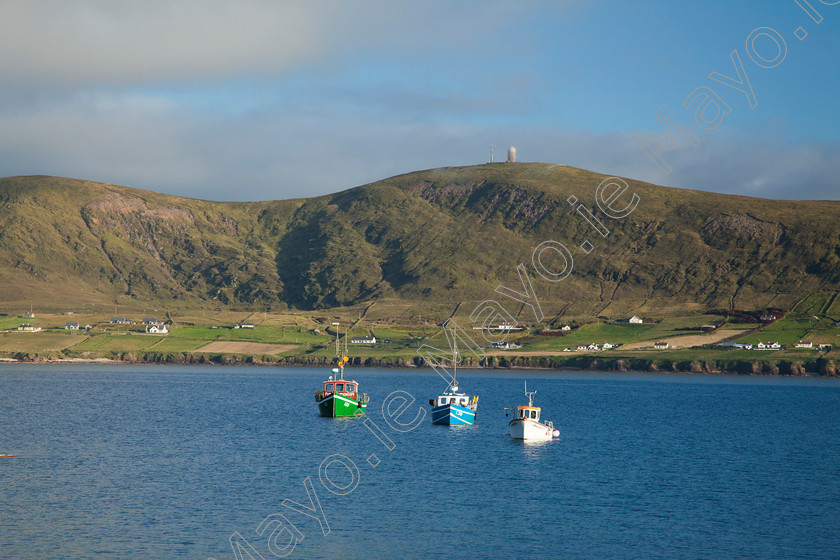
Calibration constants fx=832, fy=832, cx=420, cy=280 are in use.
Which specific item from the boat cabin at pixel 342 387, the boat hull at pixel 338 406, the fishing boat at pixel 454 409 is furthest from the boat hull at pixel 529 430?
the boat cabin at pixel 342 387

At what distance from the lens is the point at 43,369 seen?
180750 millimetres

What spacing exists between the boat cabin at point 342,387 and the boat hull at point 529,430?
22559 mm

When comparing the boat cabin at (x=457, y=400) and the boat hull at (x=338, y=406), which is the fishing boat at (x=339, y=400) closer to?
the boat hull at (x=338, y=406)

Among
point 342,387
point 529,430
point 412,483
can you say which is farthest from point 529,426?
point 342,387

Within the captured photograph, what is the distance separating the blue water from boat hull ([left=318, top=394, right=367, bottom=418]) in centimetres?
133

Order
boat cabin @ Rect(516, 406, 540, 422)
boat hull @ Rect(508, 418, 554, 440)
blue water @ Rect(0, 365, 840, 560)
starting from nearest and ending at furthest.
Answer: blue water @ Rect(0, 365, 840, 560), boat cabin @ Rect(516, 406, 540, 422), boat hull @ Rect(508, 418, 554, 440)

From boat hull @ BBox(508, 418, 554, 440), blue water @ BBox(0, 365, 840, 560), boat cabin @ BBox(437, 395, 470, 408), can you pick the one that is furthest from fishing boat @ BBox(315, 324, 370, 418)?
boat hull @ BBox(508, 418, 554, 440)

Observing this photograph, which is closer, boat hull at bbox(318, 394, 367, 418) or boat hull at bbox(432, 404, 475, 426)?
boat hull at bbox(432, 404, 475, 426)

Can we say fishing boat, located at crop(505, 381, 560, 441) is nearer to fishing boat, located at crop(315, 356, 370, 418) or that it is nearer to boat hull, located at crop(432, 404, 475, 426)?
boat hull, located at crop(432, 404, 475, 426)

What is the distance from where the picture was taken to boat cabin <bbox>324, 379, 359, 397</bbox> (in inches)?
3698

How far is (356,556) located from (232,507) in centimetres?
1180

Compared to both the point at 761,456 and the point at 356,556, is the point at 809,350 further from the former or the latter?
the point at 356,556

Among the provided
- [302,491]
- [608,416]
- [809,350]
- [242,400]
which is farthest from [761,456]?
[809,350]

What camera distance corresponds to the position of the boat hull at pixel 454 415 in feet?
291
